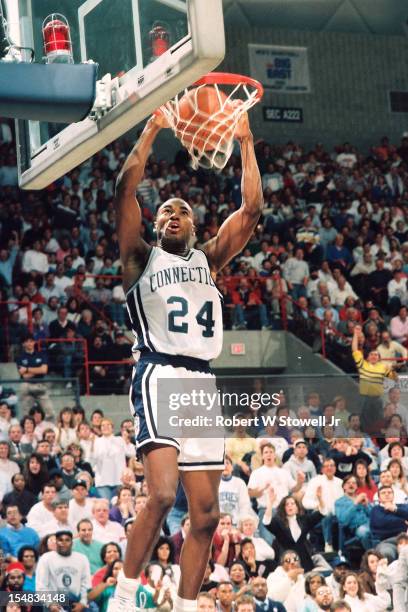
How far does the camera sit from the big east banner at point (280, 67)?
24.7 meters

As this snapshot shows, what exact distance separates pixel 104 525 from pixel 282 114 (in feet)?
50.0

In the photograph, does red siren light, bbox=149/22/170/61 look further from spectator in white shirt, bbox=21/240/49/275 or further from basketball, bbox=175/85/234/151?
spectator in white shirt, bbox=21/240/49/275

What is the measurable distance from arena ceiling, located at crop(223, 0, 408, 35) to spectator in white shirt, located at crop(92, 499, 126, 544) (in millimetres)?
14540

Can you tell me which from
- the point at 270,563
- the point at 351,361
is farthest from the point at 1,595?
the point at 351,361

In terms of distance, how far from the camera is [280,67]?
977 inches

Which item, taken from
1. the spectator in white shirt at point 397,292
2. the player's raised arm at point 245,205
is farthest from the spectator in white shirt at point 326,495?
the spectator in white shirt at point 397,292

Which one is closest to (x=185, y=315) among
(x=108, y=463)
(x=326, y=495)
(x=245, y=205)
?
(x=245, y=205)

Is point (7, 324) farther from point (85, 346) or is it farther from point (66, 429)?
point (66, 429)

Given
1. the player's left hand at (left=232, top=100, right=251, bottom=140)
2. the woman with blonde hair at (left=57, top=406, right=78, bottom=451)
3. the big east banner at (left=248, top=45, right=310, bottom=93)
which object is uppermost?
the big east banner at (left=248, top=45, right=310, bottom=93)

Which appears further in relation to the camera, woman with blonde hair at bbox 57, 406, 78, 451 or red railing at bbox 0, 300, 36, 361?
red railing at bbox 0, 300, 36, 361

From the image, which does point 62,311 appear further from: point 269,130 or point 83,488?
point 269,130

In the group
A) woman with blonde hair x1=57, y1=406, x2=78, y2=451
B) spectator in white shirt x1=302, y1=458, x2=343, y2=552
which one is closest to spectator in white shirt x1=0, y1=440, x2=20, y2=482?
woman with blonde hair x1=57, y1=406, x2=78, y2=451

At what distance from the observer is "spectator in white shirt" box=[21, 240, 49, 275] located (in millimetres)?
16094

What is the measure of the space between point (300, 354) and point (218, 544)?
656 cm
